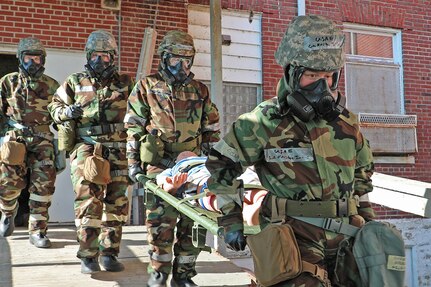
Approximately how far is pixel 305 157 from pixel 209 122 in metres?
2.23

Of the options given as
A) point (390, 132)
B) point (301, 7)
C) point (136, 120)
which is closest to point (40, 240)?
point (136, 120)

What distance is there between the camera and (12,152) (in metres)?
5.59

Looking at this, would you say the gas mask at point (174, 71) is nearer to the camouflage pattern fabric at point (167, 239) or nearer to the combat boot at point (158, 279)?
Result: the camouflage pattern fabric at point (167, 239)

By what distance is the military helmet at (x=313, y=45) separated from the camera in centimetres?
245

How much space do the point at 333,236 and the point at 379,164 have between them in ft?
23.3

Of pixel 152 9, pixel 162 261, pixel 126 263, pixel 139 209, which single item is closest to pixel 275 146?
pixel 162 261

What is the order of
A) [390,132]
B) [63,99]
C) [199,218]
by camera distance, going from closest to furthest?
1. [199,218]
2. [63,99]
3. [390,132]

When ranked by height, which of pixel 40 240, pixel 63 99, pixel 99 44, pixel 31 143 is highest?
pixel 99 44

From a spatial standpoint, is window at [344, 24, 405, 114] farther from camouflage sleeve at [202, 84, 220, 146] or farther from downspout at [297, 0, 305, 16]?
camouflage sleeve at [202, 84, 220, 146]

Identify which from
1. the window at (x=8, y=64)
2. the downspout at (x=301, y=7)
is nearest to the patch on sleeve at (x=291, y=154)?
the window at (x=8, y=64)

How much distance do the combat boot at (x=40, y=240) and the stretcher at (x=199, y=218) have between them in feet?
6.49

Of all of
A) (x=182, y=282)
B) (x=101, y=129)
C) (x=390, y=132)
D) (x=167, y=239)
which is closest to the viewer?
(x=167, y=239)

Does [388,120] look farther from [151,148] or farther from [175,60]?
[151,148]

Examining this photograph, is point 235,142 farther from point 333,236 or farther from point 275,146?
point 333,236
